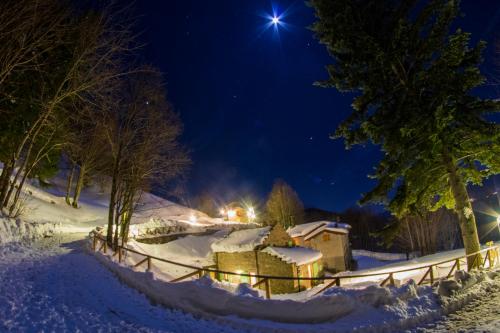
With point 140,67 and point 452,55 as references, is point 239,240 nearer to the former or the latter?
point 140,67

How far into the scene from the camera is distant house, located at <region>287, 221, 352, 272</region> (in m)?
37.2

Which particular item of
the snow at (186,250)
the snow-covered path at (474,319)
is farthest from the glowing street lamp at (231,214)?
the snow-covered path at (474,319)

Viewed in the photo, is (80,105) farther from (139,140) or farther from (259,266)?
(259,266)

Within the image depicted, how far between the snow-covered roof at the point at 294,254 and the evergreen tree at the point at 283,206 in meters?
24.4

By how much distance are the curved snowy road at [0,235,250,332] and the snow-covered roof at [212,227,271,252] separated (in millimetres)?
13685

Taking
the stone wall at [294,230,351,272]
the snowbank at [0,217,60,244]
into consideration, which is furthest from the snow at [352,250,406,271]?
the snowbank at [0,217,60,244]

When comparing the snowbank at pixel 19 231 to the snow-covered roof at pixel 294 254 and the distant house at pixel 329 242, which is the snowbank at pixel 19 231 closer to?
the snow-covered roof at pixel 294 254

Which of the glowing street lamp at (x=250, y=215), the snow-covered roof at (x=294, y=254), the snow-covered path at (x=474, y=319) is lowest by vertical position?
the snow-covered path at (x=474, y=319)

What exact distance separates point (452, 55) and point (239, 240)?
18977mm

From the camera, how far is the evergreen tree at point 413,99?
12.2 metres

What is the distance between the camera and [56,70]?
53.0 feet

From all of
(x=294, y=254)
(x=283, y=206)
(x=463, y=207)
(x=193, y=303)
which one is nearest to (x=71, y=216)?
(x=294, y=254)

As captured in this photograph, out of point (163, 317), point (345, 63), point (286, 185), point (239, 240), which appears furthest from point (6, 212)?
point (286, 185)

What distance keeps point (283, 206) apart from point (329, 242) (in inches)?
655
